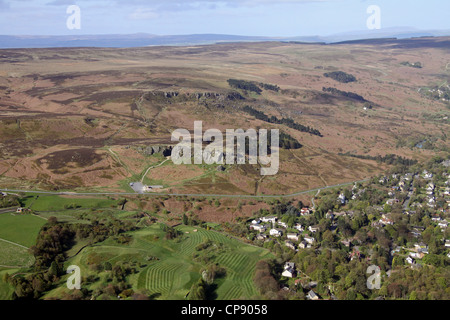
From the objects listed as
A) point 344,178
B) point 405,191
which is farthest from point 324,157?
point 405,191

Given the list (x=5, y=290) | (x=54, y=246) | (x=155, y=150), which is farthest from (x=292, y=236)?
(x=155, y=150)

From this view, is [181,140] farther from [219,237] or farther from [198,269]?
[198,269]

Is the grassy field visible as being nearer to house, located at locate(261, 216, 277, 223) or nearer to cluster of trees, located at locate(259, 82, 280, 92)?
house, located at locate(261, 216, 277, 223)

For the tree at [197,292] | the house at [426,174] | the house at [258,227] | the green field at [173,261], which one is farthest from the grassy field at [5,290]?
the house at [426,174]

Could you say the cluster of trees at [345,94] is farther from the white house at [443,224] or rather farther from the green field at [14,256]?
the green field at [14,256]

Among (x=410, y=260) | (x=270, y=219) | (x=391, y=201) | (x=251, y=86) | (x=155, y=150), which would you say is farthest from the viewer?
(x=251, y=86)

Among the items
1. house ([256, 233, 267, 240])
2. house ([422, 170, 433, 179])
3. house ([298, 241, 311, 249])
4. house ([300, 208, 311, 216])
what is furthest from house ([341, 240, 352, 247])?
house ([422, 170, 433, 179])

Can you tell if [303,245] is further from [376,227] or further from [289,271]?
[376,227]
